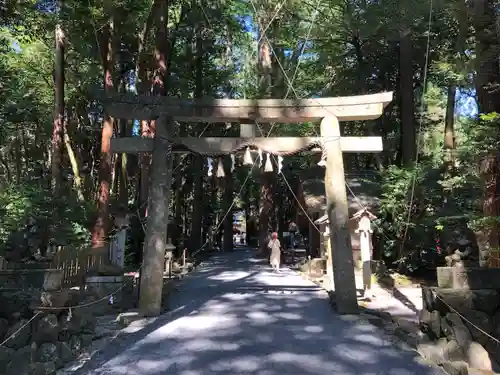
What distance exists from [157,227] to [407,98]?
473 inches

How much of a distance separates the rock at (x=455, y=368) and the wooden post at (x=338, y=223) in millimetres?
3051

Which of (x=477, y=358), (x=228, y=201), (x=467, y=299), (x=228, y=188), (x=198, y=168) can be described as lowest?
(x=477, y=358)

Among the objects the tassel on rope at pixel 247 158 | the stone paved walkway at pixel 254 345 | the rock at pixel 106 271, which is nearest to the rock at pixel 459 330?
the stone paved walkway at pixel 254 345

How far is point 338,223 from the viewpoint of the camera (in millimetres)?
8930

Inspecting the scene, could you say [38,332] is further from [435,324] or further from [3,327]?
[435,324]

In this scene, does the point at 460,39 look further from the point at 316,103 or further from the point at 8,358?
the point at 8,358

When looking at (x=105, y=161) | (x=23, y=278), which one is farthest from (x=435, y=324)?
(x=105, y=161)

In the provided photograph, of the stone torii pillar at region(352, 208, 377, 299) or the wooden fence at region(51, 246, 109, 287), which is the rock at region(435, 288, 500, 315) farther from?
the wooden fence at region(51, 246, 109, 287)

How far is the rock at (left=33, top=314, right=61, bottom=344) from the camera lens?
21.6ft

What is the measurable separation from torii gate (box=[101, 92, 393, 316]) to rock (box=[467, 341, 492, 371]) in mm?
3047

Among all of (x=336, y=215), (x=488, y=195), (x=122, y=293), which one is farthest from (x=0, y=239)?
(x=488, y=195)

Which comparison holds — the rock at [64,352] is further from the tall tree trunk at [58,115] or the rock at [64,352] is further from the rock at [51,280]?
the tall tree trunk at [58,115]

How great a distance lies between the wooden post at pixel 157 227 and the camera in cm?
842

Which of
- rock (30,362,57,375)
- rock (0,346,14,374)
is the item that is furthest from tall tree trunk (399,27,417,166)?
rock (0,346,14,374)
